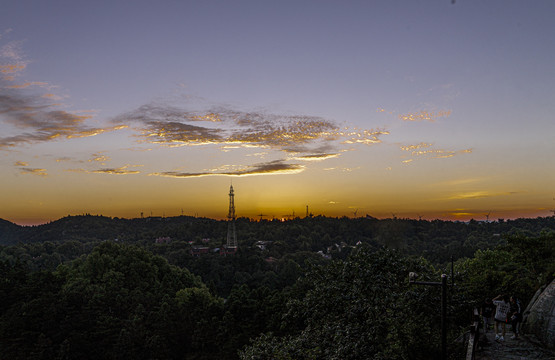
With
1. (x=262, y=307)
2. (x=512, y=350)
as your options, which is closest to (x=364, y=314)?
(x=512, y=350)

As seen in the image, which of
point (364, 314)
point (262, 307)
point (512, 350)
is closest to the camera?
point (512, 350)

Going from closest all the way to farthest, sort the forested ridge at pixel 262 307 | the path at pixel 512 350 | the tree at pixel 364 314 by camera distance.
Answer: the path at pixel 512 350 → the tree at pixel 364 314 → the forested ridge at pixel 262 307

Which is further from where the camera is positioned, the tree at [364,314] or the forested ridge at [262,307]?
the forested ridge at [262,307]

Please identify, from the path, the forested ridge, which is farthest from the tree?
the path

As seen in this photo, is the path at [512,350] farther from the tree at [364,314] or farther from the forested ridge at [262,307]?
the tree at [364,314]

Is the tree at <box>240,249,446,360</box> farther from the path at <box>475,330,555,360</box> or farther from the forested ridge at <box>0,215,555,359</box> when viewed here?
the path at <box>475,330,555,360</box>

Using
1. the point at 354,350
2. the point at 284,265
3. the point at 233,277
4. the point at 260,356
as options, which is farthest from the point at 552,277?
the point at 284,265

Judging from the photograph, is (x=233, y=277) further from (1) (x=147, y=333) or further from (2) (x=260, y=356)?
(2) (x=260, y=356)

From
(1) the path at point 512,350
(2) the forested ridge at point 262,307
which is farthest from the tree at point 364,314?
(1) the path at point 512,350

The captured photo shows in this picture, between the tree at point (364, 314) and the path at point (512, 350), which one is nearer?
the path at point (512, 350)


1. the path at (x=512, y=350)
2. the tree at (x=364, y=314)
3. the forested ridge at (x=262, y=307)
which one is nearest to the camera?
the path at (x=512, y=350)

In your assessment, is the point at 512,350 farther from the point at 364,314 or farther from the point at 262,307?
the point at 262,307
